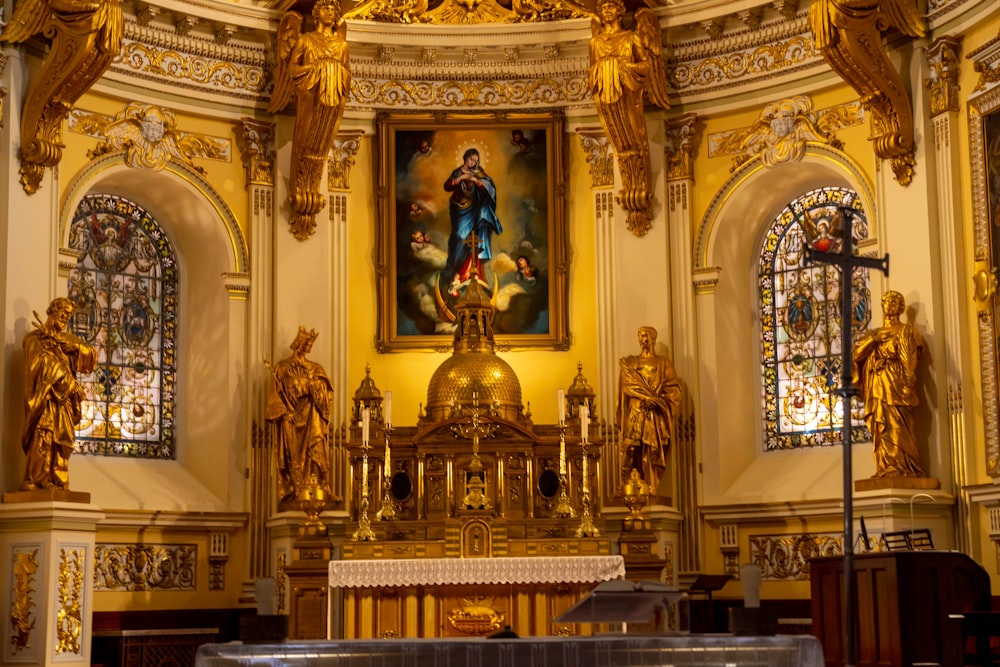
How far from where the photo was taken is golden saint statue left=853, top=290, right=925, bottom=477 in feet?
50.4

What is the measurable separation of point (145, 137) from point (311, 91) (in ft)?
6.64

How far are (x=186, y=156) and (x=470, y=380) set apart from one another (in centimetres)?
450

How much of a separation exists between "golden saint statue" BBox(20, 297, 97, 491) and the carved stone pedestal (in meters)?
0.41

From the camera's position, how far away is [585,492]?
624 inches

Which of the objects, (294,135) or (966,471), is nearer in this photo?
(966,471)

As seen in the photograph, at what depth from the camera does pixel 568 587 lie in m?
15.1

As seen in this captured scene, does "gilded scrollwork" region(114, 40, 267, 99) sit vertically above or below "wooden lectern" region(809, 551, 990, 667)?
above

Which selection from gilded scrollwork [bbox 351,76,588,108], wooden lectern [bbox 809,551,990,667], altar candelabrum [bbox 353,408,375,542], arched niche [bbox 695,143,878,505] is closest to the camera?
Result: wooden lectern [bbox 809,551,990,667]

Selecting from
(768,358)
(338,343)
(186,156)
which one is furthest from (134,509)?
(768,358)

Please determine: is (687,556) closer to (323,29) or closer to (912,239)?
(912,239)

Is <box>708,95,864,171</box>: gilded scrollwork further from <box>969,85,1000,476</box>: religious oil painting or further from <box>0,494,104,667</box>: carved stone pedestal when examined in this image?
<box>0,494,104,667</box>: carved stone pedestal

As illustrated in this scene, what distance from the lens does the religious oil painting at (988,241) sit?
1493 centimetres

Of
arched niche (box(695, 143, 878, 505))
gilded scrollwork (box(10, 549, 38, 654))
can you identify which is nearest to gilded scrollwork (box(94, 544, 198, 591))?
gilded scrollwork (box(10, 549, 38, 654))

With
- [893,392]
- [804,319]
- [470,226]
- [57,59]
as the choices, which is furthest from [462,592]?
[57,59]
